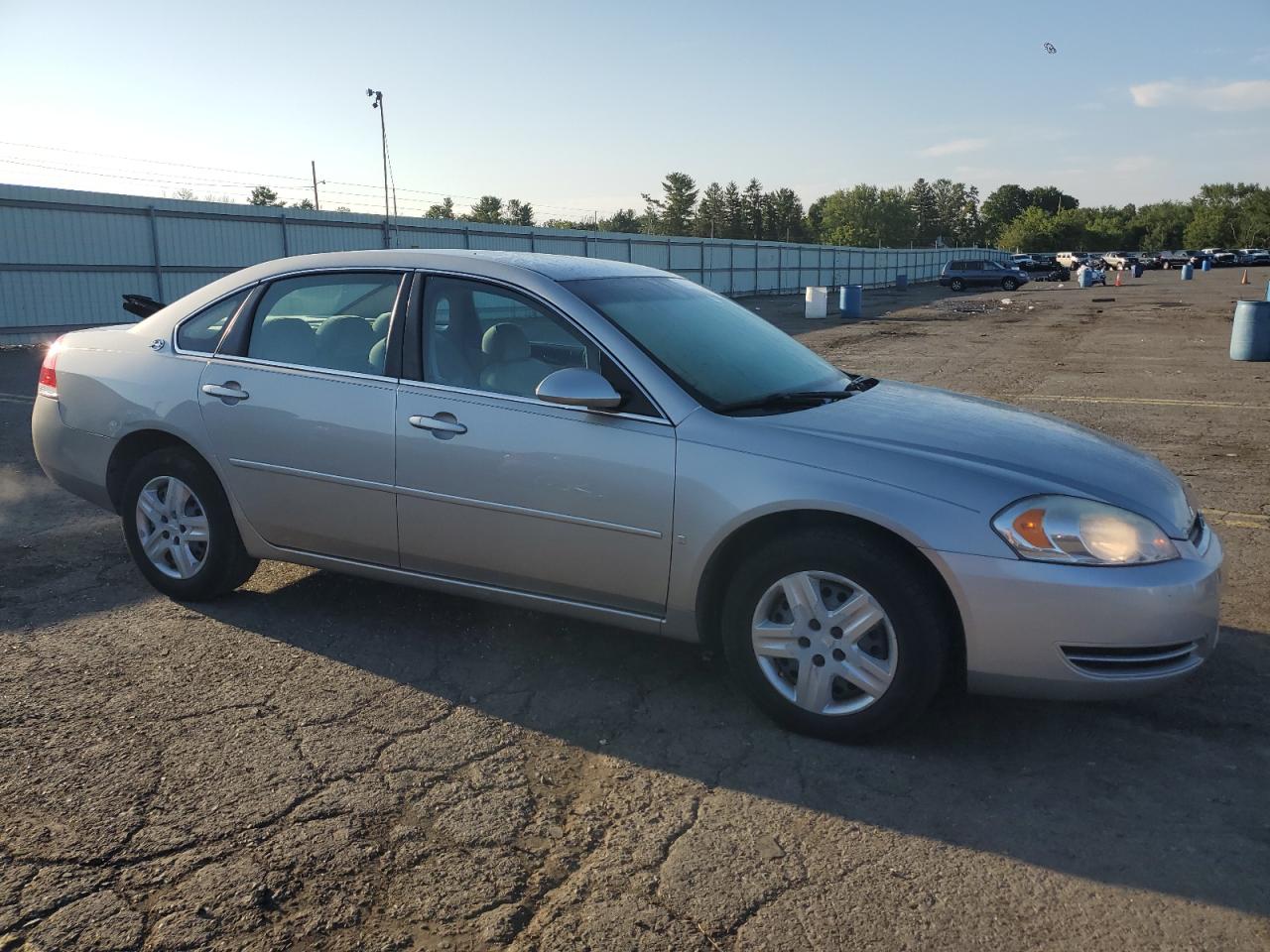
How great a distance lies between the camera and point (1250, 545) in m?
5.68

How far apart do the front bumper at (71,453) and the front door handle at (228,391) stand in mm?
668

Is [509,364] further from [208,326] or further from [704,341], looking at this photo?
[208,326]

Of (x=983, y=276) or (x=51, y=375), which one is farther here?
(x=983, y=276)

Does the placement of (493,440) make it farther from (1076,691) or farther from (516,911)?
(1076,691)

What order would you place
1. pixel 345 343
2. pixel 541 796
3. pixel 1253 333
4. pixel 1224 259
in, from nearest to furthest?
pixel 541 796
pixel 345 343
pixel 1253 333
pixel 1224 259

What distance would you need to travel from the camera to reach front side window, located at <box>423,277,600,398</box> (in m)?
3.92

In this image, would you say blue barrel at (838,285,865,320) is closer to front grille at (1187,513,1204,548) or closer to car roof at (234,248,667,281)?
car roof at (234,248,667,281)

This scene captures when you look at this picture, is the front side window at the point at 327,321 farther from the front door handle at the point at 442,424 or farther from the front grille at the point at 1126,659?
the front grille at the point at 1126,659

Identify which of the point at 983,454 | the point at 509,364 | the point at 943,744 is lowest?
the point at 943,744

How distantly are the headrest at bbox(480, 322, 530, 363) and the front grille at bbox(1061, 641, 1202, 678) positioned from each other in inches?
87.4

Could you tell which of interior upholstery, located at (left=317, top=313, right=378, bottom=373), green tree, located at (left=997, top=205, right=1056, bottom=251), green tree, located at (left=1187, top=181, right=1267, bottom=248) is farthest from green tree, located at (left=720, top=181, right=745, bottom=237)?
interior upholstery, located at (left=317, top=313, right=378, bottom=373)

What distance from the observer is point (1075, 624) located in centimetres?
307

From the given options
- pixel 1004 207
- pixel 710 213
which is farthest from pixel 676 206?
pixel 1004 207

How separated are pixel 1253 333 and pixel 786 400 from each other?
49.2 ft
